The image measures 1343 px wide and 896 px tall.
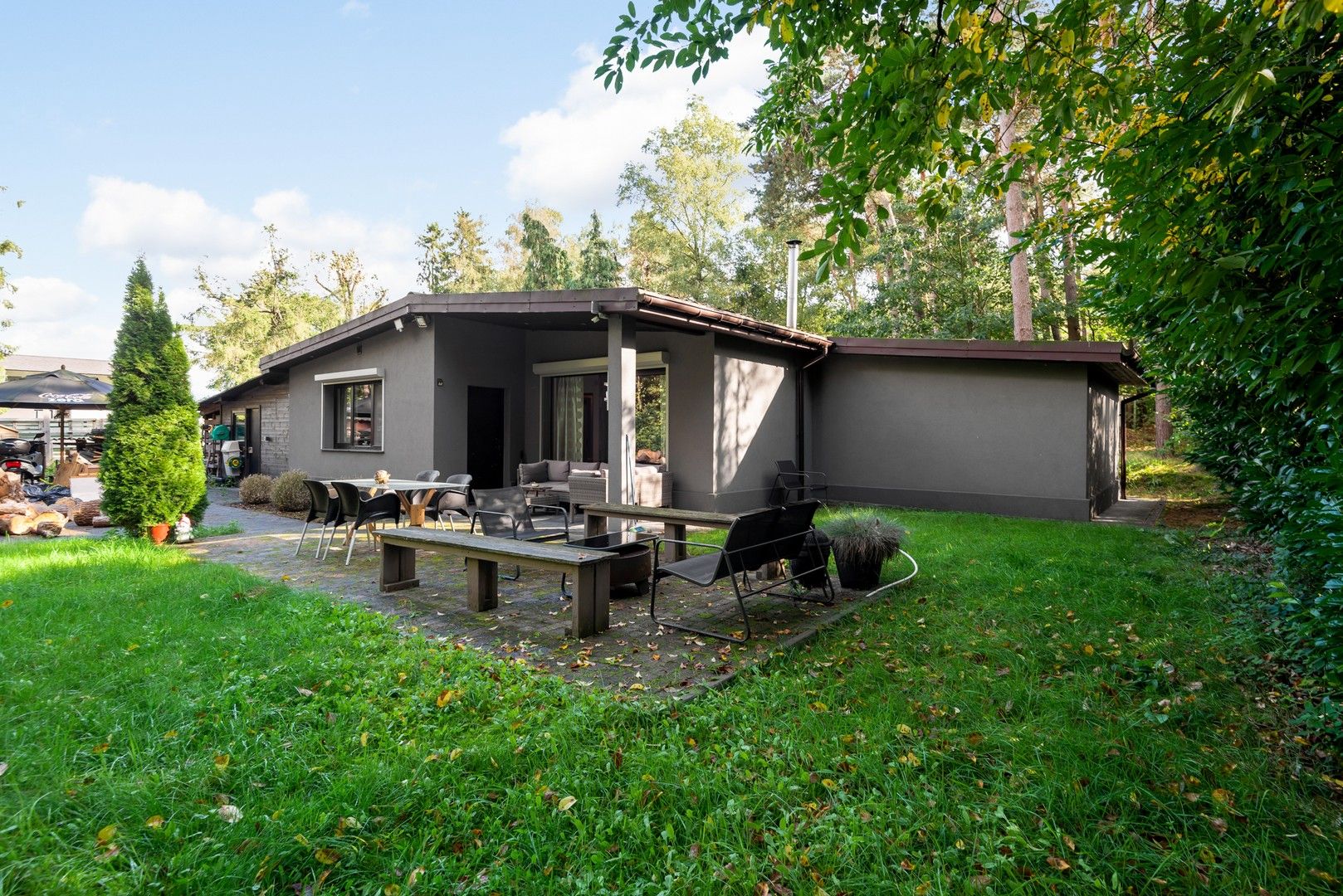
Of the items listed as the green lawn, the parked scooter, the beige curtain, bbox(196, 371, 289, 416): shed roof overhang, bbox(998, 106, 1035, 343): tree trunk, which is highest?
bbox(998, 106, 1035, 343): tree trunk

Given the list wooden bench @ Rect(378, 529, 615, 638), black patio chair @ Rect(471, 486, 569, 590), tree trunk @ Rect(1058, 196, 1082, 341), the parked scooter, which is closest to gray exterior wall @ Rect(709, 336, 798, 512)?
black patio chair @ Rect(471, 486, 569, 590)

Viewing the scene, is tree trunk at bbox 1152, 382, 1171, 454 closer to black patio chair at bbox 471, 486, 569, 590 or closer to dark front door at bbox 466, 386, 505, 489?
dark front door at bbox 466, 386, 505, 489

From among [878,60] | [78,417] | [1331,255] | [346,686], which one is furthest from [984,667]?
[78,417]

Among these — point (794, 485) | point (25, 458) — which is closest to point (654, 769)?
point (794, 485)

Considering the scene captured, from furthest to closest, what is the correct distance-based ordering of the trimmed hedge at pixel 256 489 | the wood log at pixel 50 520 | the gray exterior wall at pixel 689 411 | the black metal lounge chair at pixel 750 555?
1. the trimmed hedge at pixel 256 489
2. the gray exterior wall at pixel 689 411
3. the wood log at pixel 50 520
4. the black metal lounge chair at pixel 750 555

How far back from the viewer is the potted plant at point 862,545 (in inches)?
217

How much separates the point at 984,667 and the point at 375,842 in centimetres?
303

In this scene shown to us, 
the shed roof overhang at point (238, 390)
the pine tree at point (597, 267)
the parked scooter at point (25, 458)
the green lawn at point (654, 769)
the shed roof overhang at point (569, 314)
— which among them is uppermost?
the pine tree at point (597, 267)

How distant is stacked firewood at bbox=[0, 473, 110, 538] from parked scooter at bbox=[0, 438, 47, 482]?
3.05 m

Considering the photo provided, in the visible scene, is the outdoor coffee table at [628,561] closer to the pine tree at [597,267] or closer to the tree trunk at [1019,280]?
the tree trunk at [1019,280]

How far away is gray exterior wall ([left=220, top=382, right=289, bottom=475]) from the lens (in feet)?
48.3

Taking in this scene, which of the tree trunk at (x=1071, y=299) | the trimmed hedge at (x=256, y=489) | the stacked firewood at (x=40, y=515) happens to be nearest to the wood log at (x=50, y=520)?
the stacked firewood at (x=40, y=515)

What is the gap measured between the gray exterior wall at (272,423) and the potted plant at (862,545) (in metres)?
12.8

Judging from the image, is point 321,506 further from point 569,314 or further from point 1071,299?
point 1071,299
